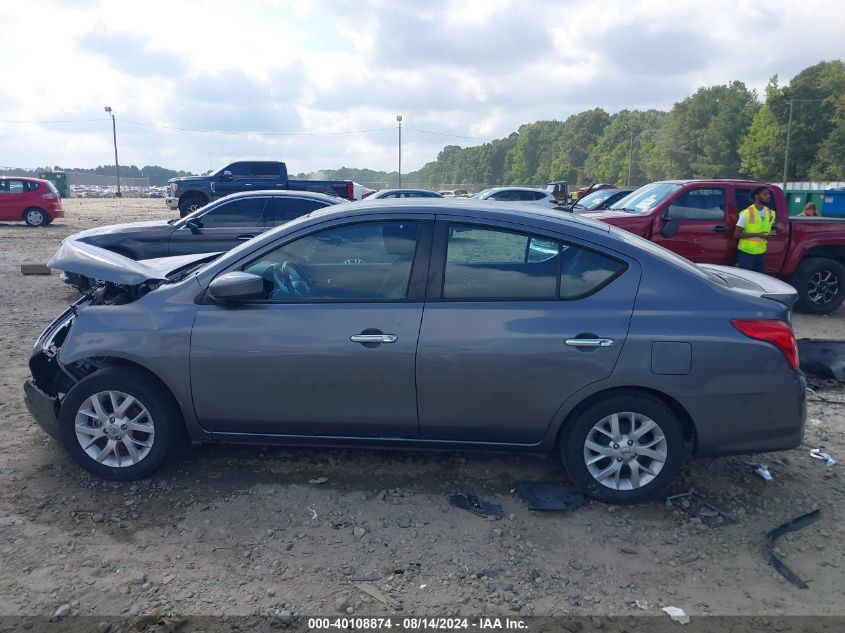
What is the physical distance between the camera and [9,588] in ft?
10.5

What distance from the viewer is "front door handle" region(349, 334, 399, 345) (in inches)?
151

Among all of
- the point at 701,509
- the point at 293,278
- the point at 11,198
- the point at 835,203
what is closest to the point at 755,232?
the point at 701,509

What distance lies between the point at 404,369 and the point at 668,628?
1.81m

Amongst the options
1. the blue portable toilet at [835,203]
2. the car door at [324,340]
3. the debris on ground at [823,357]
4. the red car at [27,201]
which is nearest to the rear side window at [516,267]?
the car door at [324,340]

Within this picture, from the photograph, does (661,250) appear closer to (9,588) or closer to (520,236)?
(520,236)

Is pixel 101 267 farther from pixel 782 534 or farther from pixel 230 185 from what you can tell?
pixel 230 185

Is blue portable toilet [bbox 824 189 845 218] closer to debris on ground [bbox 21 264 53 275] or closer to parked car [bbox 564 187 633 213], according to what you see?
parked car [bbox 564 187 633 213]

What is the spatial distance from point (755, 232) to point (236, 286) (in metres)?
7.65

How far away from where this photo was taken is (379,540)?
11.9 feet

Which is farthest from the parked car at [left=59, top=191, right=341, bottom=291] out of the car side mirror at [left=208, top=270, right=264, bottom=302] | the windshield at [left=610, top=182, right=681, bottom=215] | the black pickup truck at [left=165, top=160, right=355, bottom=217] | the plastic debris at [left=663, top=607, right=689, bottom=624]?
the black pickup truck at [left=165, top=160, right=355, bottom=217]

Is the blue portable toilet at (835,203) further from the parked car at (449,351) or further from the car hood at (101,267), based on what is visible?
the car hood at (101,267)

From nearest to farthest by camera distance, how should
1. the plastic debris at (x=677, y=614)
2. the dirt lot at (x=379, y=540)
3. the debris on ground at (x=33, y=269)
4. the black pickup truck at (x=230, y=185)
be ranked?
the plastic debris at (x=677, y=614), the dirt lot at (x=379, y=540), the debris on ground at (x=33, y=269), the black pickup truck at (x=230, y=185)

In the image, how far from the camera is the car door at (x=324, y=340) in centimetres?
388

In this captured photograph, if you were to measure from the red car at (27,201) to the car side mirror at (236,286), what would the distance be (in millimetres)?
23258
